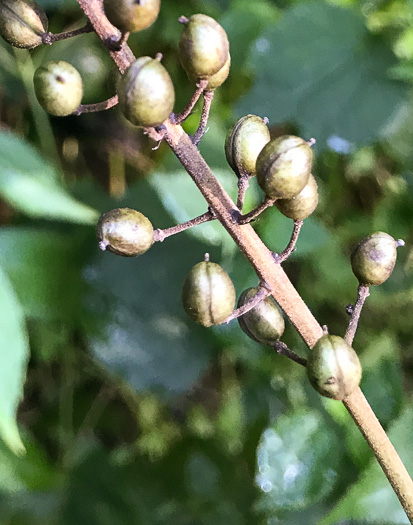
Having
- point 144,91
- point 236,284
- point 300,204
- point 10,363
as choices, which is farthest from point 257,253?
point 236,284

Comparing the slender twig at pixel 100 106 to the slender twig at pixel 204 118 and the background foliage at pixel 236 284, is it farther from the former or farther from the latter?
the background foliage at pixel 236 284

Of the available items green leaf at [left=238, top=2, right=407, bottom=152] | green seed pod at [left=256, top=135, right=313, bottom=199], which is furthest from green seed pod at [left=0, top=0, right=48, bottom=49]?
green leaf at [left=238, top=2, right=407, bottom=152]

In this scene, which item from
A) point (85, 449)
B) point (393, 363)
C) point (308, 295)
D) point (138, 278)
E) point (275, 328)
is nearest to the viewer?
point (275, 328)

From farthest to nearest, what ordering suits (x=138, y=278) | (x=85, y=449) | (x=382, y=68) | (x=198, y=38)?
(x=85, y=449) < (x=138, y=278) < (x=382, y=68) < (x=198, y=38)

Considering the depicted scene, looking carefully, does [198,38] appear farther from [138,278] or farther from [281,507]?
[138,278]

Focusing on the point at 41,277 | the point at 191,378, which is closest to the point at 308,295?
the point at 191,378

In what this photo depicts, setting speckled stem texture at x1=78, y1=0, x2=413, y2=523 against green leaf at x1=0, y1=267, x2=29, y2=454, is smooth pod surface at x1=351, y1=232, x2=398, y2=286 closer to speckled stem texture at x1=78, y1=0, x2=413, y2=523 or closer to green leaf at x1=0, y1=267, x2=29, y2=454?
speckled stem texture at x1=78, y1=0, x2=413, y2=523
